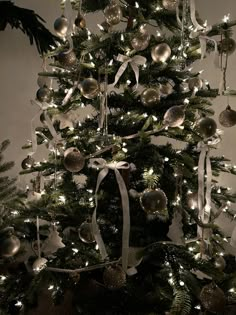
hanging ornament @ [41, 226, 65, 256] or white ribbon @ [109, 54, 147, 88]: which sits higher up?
white ribbon @ [109, 54, 147, 88]

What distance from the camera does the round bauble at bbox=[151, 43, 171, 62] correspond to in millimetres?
1353

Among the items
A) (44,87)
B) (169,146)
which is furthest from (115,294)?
(44,87)

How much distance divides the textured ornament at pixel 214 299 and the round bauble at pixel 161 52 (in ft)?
2.41

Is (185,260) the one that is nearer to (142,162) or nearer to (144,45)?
(142,162)

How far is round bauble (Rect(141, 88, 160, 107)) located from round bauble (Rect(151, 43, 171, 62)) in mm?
108

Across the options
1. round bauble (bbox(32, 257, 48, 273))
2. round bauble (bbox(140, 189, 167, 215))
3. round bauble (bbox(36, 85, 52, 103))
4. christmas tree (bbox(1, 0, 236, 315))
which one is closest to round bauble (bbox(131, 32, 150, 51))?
christmas tree (bbox(1, 0, 236, 315))

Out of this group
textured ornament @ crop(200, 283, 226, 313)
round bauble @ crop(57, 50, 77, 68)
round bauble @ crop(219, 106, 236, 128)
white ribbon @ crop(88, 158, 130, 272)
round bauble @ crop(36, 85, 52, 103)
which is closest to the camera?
textured ornament @ crop(200, 283, 226, 313)

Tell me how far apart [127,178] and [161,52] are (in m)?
0.45

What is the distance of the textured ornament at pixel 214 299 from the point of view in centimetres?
108

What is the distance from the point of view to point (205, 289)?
1.10 metres

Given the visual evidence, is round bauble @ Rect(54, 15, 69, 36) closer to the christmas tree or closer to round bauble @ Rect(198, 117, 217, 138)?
the christmas tree

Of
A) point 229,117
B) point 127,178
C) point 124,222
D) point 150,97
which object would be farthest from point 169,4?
point 124,222

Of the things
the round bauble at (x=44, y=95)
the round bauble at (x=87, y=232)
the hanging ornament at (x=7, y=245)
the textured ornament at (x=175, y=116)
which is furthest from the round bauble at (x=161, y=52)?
the hanging ornament at (x=7, y=245)

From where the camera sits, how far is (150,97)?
1355mm
